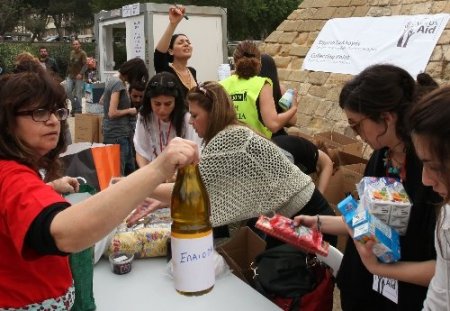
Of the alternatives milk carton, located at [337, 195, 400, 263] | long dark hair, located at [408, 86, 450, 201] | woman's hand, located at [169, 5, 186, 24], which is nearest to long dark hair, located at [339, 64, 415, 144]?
milk carton, located at [337, 195, 400, 263]

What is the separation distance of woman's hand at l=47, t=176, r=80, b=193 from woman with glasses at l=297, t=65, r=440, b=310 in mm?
977

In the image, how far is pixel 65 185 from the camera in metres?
1.91

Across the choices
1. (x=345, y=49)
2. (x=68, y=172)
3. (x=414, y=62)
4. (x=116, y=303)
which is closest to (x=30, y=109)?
(x=116, y=303)

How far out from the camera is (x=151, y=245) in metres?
2.05

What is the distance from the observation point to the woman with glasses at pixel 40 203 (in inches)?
37.4

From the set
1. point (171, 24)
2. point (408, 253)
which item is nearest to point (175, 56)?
point (171, 24)

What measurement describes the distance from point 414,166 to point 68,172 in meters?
1.66

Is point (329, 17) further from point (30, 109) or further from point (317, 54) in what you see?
point (30, 109)

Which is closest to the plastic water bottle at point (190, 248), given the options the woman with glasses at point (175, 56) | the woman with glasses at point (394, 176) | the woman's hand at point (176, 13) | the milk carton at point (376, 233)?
the milk carton at point (376, 233)

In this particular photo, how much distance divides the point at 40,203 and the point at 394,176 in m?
1.24

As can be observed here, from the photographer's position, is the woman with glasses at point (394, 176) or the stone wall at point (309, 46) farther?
the stone wall at point (309, 46)

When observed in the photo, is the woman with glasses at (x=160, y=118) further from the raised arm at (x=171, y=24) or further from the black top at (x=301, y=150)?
the raised arm at (x=171, y=24)

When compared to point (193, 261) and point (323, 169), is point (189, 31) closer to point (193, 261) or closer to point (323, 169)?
point (323, 169)

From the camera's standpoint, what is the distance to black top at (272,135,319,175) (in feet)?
9.46
